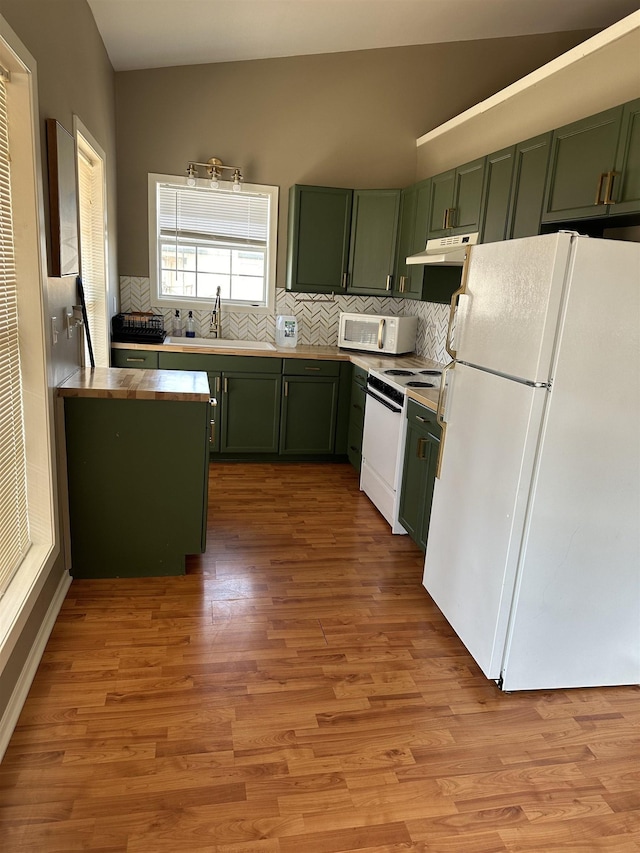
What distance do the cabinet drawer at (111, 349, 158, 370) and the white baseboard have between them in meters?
1.94

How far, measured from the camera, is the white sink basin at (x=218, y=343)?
4.53 metres

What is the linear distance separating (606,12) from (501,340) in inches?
114

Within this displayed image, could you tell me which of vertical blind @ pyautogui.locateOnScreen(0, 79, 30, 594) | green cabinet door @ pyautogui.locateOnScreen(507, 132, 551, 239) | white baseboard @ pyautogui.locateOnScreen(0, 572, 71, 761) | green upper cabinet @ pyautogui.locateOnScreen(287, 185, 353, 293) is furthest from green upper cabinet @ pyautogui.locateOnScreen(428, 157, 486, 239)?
white baseboard @ pyautogui.locateOnScreen(0, 572, 71, 761)

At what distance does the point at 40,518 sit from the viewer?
2412 mm

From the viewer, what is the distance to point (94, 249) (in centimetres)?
385

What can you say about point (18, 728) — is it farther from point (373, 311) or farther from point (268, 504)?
point (373, 311)

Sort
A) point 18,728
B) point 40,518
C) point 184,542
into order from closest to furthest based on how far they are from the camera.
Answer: point 18,728 < point 40,518 < point 184,542

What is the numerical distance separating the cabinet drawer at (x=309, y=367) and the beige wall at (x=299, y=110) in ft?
4.39

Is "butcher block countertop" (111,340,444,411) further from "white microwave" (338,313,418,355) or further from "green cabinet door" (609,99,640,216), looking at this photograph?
"green cabinet door" (609,99,640,216)

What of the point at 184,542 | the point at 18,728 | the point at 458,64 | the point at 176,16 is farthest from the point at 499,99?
the point at 18,728

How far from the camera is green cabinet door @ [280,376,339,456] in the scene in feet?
15.0

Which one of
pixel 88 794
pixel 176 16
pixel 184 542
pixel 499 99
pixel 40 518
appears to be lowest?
pixel 88 794

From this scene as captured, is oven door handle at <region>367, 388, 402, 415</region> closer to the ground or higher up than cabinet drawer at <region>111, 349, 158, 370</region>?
closer to the ground

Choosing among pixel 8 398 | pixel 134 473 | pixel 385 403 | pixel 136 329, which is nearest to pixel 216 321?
pixel 136 329
